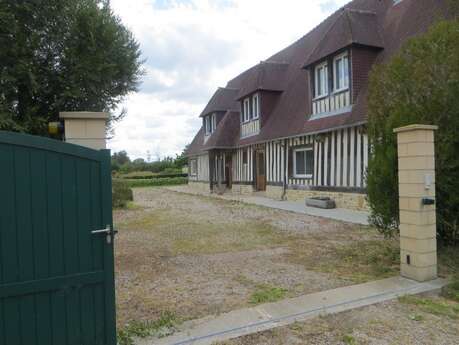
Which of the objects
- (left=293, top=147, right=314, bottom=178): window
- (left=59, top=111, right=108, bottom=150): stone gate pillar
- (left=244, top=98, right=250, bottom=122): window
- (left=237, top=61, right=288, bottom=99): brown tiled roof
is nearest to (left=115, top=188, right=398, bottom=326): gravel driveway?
(left=59, top=111, right=108, bottom=150): stone gate pillar

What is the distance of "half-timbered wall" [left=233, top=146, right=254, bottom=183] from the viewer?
17239mm

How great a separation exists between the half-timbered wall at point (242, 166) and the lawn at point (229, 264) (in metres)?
8.41

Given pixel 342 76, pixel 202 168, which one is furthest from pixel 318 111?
pixel 202 168

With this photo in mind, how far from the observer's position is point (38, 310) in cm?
242

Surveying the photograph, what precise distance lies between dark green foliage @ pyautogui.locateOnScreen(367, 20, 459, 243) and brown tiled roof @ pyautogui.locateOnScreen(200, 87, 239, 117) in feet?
50.2

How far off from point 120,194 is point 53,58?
20.5ft

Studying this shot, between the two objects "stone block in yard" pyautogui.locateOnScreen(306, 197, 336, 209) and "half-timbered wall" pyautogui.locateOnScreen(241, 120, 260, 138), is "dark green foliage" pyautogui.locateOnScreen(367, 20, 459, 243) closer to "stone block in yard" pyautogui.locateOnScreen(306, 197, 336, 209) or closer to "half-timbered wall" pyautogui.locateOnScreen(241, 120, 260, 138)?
"stone block in yard" pyautogui.locateOnScreen(306, 197, 336, 209)

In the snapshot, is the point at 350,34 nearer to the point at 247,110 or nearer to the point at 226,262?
the point at 247,110

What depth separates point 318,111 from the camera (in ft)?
39.3

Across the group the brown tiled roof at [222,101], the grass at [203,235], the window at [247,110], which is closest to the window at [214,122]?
the brown tiled roof at [222,101]

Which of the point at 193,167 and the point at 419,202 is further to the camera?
the point at 193,167

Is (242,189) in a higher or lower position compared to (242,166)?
lower

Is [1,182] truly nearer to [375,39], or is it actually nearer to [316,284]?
[316,284]

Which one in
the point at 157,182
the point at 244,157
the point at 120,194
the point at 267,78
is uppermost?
the point at 267,78
